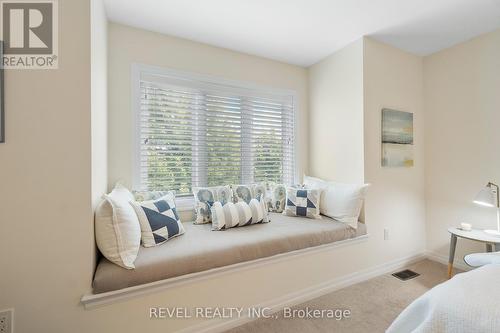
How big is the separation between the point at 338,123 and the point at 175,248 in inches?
84.5

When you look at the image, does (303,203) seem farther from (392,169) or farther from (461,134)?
(461,134)

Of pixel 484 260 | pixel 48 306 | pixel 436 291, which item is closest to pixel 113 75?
pixel 48 306

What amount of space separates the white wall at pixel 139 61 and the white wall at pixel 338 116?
76 centimetres

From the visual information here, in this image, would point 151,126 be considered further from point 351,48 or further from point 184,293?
point 351,48

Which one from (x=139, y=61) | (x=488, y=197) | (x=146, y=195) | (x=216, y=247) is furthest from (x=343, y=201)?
(x=139, y=61)

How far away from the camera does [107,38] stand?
192cm

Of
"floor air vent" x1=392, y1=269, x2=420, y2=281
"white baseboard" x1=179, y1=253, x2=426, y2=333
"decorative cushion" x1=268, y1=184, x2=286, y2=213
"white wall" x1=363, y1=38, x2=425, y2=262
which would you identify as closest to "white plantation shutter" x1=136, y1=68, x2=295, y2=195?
"decorative cushion" x1=268, y1=184, x2=286, y2=213

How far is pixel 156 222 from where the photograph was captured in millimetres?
1611

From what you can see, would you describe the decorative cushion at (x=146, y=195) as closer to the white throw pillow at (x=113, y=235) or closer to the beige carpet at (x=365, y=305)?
the white throw pillow at (x=113, y=235)

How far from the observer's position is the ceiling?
1.78 m

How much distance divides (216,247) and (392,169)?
6.93ft

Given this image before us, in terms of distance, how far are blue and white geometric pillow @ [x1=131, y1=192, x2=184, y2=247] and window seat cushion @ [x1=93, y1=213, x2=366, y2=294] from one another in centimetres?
6

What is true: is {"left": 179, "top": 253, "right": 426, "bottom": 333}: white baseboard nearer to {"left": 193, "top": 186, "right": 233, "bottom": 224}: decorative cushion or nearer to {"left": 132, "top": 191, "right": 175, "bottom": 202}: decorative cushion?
{"left": 193, "top": 186, "right": 233, "bottom": 224}: decorative cushion

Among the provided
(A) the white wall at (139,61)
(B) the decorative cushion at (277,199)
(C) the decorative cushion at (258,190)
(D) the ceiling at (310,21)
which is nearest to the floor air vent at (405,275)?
(B) the decorative cushion at (277,199)
